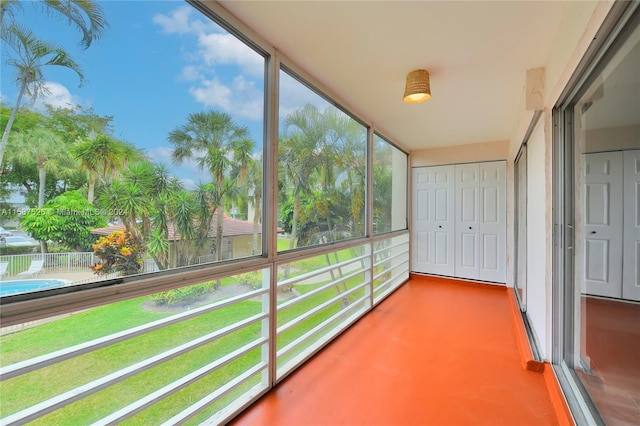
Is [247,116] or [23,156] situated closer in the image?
[23,156]

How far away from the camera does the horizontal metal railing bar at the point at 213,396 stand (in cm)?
127

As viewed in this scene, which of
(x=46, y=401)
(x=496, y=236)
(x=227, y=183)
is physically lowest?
(x=46, y=401)

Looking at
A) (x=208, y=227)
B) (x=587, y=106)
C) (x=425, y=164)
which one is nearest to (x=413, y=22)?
(x=587, y=106)

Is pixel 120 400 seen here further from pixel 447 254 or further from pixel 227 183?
pixel 447 254

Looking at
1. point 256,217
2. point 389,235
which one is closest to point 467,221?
point 389,235

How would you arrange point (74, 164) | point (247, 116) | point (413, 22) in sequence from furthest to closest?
point (247, 116) → point (413, 22) → point (74, 164)

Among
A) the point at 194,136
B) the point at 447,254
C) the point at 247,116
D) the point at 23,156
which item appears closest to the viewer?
the point at 23,156

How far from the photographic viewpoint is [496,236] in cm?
396

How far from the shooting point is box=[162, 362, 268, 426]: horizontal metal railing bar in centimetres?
127

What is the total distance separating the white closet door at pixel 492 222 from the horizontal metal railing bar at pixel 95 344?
13.0 ft

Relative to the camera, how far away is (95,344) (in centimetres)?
102

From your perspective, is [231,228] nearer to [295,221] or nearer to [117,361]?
[295,221]

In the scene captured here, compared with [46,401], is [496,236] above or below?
above

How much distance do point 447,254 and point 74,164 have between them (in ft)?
15.1
